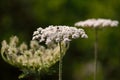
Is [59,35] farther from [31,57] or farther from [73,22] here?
[73,22]

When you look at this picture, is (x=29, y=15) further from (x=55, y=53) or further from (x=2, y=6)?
(x=55, y=53)

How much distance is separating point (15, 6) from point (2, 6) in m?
0.21

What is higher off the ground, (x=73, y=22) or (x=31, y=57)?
(x=73, y=22)

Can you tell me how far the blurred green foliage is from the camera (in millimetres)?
9578

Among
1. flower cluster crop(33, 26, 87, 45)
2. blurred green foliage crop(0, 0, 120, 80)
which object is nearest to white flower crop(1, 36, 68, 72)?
flower cluster crop(33, 26, 87, 45)

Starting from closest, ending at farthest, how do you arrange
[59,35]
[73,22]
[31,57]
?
[59,35], [31,57], [73,22]

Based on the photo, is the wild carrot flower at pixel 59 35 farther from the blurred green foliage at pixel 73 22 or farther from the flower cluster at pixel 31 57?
the blurred green foliage at pixel 73 22

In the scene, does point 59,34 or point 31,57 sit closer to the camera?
point 59,34

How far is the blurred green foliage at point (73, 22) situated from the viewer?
9.58 m

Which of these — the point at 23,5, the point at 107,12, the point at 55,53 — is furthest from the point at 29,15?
the point at 55,53

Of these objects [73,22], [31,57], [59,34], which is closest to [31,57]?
[31,57]

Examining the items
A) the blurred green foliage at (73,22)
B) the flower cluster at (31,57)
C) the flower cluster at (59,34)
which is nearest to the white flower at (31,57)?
the flower cluster at (31,57)

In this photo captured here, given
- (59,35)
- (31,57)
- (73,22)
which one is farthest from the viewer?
(73,22)

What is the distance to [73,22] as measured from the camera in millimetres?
10109
